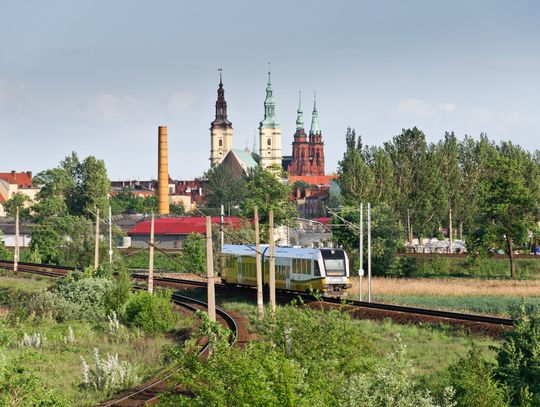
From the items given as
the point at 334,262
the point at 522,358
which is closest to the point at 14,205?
the point at 334,262

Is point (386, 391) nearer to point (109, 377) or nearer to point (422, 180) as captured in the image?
point (109, 377)

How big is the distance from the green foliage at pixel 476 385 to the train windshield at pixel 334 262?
75.6 feet

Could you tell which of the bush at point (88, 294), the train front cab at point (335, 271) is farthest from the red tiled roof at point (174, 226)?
the train front cab at point (335, 271)

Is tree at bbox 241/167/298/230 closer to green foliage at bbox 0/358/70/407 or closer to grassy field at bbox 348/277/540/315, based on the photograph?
grassy field at bbox 348/277/540/315

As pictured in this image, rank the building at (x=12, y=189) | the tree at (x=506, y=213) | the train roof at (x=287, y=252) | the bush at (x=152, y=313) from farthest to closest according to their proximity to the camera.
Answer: the building at (x=12, y=189), the tree at (x=506, y=213), the train roof at (x=287, y=252), the bush at (x=152, y=313)

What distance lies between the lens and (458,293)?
57.4m

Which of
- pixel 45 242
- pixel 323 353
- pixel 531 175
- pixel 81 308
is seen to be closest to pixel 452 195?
pixel 531 175

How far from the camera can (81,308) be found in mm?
46656

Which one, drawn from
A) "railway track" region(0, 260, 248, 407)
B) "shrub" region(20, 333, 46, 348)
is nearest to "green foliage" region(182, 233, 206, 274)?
"railway track" region(0, 260, 248, 407)

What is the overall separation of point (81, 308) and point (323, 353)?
26.1 metres

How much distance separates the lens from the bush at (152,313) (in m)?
39.8

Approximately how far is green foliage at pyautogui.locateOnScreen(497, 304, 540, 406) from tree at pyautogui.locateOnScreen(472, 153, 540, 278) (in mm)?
46323

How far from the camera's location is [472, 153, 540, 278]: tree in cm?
7019

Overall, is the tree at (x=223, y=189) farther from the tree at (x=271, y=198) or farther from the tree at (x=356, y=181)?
the tree at (x=356, y=181)
